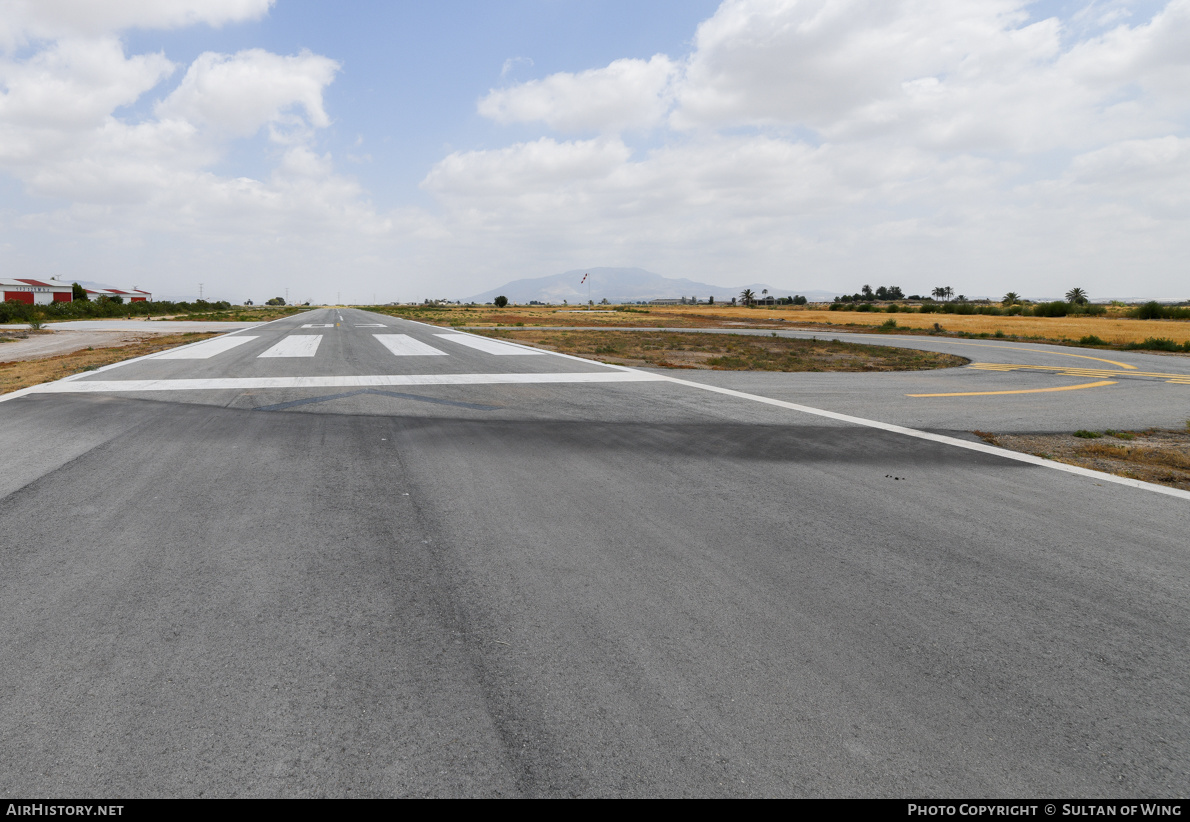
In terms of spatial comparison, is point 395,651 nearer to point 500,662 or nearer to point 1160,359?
point 500,662

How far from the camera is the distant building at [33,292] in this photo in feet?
241

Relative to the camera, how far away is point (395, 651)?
234 cm

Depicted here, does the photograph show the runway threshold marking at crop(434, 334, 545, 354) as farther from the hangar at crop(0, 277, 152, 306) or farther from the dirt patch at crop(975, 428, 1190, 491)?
the hangar at crop(0, 277, 152, 306)

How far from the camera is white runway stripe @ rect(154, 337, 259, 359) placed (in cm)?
1322

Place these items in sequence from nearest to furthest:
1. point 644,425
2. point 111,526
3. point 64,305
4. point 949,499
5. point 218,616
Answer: point 218,616 → point 111,526 → point 949,499 → point 644,425 → point 64,305

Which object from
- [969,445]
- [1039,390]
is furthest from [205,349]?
[1039,390]

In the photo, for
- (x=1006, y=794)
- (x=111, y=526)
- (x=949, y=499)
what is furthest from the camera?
(x=949, y=499)

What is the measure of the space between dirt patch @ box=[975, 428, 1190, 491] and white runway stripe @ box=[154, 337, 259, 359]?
48.6 feet

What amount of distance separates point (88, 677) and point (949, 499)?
5.07 metres

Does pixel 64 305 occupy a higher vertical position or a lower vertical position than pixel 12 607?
higher

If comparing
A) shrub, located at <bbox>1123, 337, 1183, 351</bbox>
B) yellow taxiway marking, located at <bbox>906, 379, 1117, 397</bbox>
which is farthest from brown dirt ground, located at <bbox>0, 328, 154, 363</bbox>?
shrub, located at <bbox>1123, 337, 1183, 351</bbox>

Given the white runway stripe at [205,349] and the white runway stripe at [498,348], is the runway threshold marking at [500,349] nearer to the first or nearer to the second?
the white runway stripe at [498,348]

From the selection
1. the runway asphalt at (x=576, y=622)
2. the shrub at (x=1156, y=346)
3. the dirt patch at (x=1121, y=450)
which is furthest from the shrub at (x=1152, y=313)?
the runway asphalt at (x=576, y=622)

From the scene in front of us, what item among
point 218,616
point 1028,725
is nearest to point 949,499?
point 1028,725
